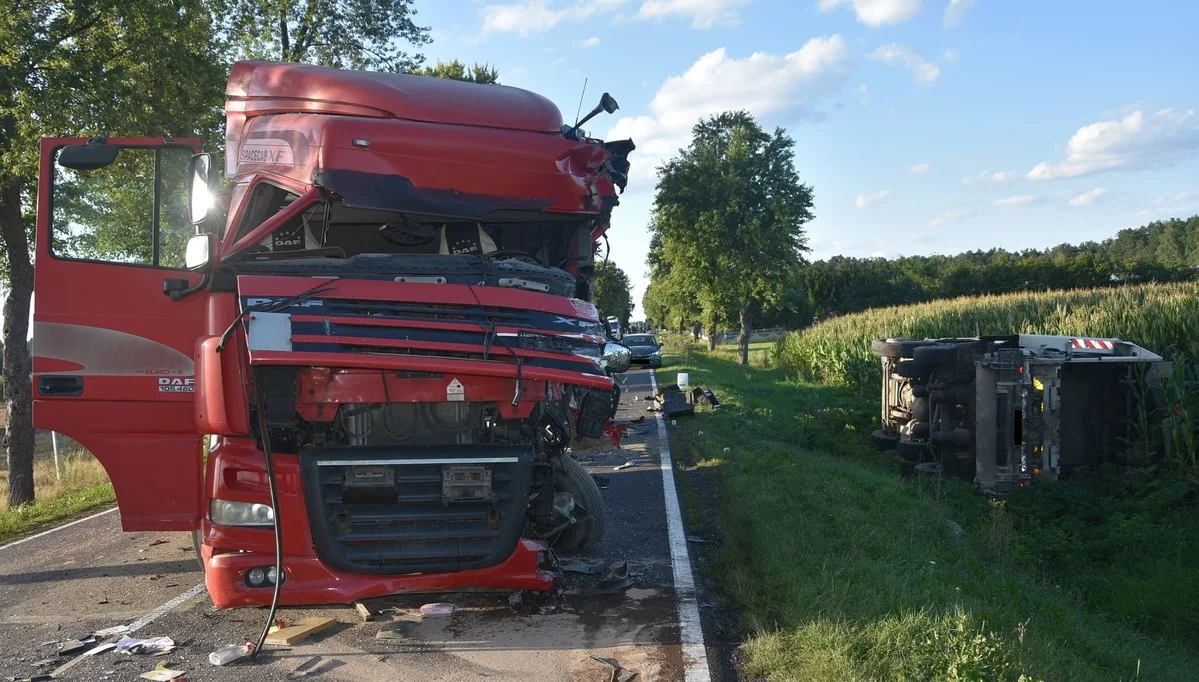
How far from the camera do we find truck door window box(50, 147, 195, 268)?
596 centimetres

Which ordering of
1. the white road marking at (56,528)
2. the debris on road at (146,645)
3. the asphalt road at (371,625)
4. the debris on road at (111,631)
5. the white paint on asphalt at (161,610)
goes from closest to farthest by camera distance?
the asphalt road at (371,625) → the debris on road at (146,645) → the debris on road at (111,631) → the white paint on asphalt at (161,610) → the white road marking at (56,528)

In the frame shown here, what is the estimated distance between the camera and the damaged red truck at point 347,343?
485 cm

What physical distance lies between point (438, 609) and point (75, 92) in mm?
7777

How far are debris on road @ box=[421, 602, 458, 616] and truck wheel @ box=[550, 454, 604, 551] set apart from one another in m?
0.97

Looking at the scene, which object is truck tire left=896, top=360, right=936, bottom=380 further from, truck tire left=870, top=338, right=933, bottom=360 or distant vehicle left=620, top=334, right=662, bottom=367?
distant vehicle left=620, top=334, right=662, bottom=367

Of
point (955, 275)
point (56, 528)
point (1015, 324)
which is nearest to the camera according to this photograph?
point (56, 528)

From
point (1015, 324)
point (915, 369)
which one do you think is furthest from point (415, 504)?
point (1015, 324)

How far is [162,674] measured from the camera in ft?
15.0

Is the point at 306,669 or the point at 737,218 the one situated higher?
the point at 737,218

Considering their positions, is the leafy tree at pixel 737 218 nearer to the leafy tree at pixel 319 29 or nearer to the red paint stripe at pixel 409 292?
the leafy tree at pixel 319 29

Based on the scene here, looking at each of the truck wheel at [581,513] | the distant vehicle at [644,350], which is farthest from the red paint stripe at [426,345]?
the distant vehicle at [644,350]

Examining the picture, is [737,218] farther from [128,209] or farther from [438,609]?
[438,609]

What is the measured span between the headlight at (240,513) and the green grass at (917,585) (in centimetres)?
274

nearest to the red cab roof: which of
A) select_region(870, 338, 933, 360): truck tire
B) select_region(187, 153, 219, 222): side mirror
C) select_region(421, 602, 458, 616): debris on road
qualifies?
select_region(187, 153, 219, 222): side mirror
